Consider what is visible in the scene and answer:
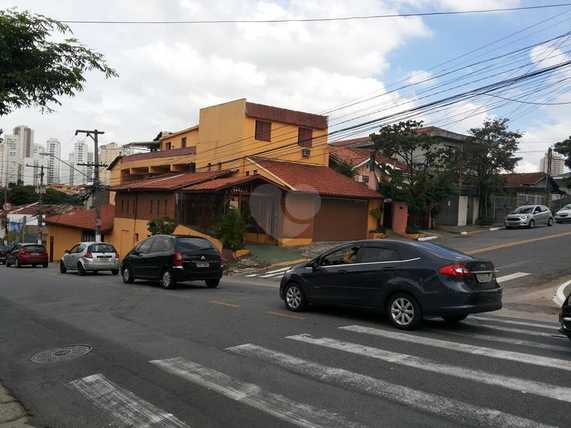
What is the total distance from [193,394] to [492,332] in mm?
5596

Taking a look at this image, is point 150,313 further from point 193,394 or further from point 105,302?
point 193,394

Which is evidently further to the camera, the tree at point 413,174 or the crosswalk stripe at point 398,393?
the tree at point 413,174

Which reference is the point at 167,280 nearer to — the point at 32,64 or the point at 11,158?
the point at 32,64

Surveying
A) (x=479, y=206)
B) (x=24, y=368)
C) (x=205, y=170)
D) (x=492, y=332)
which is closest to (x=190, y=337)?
(x=24, y=368)

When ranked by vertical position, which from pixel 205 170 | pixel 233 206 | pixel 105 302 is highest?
pixel 205 170

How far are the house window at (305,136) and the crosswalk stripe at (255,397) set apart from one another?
28.7 meters

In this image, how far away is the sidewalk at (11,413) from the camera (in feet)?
17.1

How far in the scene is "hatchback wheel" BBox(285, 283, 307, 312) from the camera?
11.5 metres

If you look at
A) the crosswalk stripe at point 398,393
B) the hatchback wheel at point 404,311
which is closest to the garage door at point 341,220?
the hatchback wheel at point 404,311

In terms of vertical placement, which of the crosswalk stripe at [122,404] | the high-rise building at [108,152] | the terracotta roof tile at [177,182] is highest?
the high-rise building at [108,152]

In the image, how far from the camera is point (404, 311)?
9.38 m

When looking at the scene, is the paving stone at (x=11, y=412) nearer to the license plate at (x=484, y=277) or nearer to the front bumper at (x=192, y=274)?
the license plate at (x=484, y=277)

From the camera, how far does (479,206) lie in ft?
147

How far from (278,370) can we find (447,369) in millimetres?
2022
